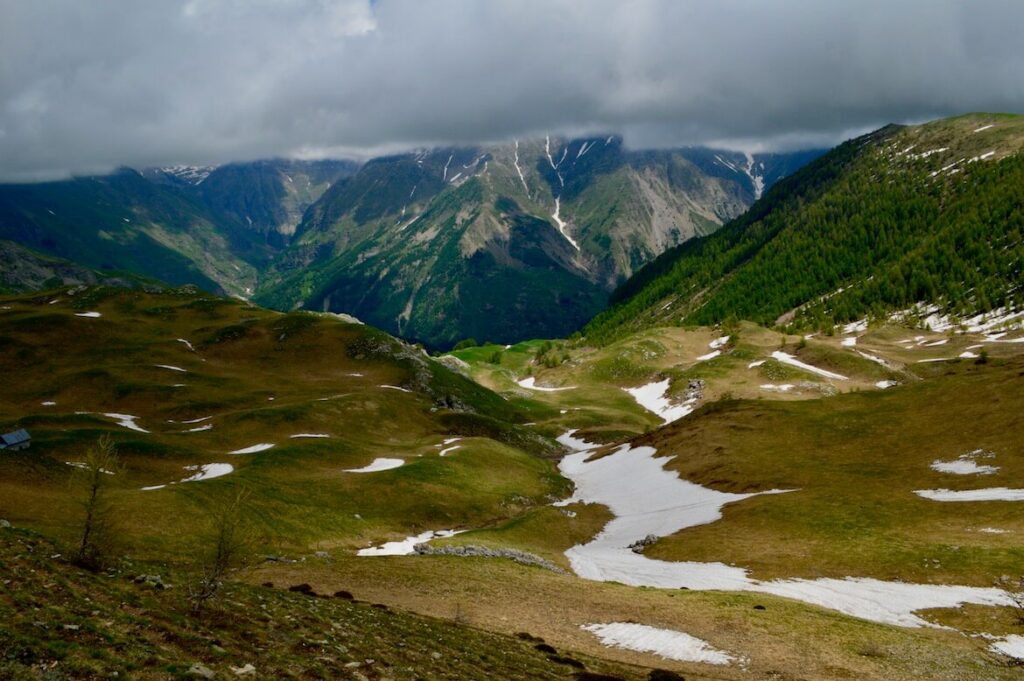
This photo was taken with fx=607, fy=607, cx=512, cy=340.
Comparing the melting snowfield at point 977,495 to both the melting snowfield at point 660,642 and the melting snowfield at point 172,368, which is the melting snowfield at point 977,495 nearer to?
the melting snowfield at point 660,642

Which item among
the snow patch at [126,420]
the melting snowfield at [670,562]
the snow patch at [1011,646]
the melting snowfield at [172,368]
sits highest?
the melting snowfield at [172,368]

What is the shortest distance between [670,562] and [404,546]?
85.5 feet

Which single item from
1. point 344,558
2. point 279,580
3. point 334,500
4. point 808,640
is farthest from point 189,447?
point 808,640

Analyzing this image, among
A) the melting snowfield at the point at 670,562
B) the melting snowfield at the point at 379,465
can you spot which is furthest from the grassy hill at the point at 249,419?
the melting snowfield at the point at 670,562

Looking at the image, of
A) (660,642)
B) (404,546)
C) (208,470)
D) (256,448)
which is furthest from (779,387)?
(660,642)

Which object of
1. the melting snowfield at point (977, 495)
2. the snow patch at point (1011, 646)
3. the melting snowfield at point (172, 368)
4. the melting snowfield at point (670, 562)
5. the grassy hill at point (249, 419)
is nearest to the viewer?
the snow patch at point (1011, 646)

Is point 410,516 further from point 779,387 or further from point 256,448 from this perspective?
point 779,387

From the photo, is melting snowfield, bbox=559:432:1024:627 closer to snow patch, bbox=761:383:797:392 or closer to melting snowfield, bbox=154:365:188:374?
melting snowfield, bbox=154:365:188:374

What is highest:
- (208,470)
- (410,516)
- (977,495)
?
(208,470)

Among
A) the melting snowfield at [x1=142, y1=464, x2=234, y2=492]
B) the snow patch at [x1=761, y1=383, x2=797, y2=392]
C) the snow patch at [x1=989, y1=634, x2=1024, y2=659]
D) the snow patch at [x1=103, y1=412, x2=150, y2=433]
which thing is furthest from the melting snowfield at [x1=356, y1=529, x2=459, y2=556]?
the snow patch at [x1=761, y1=383, x2=797, y2=392]

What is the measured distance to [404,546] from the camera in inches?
2420

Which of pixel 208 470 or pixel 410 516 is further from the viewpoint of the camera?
pixel 208 470

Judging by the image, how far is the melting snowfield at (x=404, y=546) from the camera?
58.3 metres

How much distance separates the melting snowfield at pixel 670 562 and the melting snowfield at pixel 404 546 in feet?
49.2
